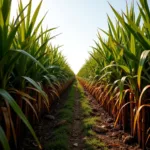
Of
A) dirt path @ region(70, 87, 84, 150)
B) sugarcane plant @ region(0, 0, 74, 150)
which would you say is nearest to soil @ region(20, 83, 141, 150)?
dirt path @ region(70, 87, 84, 150)

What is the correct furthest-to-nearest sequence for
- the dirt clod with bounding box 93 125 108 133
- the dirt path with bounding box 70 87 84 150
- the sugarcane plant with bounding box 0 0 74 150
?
the dirt clod with bounding box 93 125 108 133 → the dirt path with bounding box 70 87 84 150 → the sugarcane plant with bounding box 0 0 74 150

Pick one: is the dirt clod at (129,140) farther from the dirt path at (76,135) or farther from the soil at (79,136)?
the dirt path at (76,135)

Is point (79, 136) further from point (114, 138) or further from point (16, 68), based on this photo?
point (16, 68)

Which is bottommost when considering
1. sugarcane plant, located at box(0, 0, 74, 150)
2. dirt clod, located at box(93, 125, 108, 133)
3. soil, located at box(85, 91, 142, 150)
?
soil, located at box(85, 91, 142, 150)

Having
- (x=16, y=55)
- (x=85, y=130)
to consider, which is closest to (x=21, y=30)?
(x=16, y=55)

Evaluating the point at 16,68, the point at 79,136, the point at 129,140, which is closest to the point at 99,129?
the point at 79,136

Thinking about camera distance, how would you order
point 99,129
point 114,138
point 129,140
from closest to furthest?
1. point 129,140
2. point 114,138
3. point 99,129

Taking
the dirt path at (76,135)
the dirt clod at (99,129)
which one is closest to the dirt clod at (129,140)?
the dirt path at (76,135)

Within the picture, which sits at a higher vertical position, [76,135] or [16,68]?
[16,68]

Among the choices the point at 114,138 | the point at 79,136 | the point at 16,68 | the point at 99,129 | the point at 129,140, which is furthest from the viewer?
the point at 99,129

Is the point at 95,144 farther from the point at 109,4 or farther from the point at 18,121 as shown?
the point at 109,4

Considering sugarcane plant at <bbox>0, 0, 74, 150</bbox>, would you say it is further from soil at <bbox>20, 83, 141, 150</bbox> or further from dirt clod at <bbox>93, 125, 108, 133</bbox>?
dirt clod at <bbox>93, 125, 108, 133</bbox>

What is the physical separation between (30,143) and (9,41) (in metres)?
1.40

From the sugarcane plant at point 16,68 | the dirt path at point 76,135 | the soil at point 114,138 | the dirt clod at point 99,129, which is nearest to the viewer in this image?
the sugarcane plant at point 16,68
